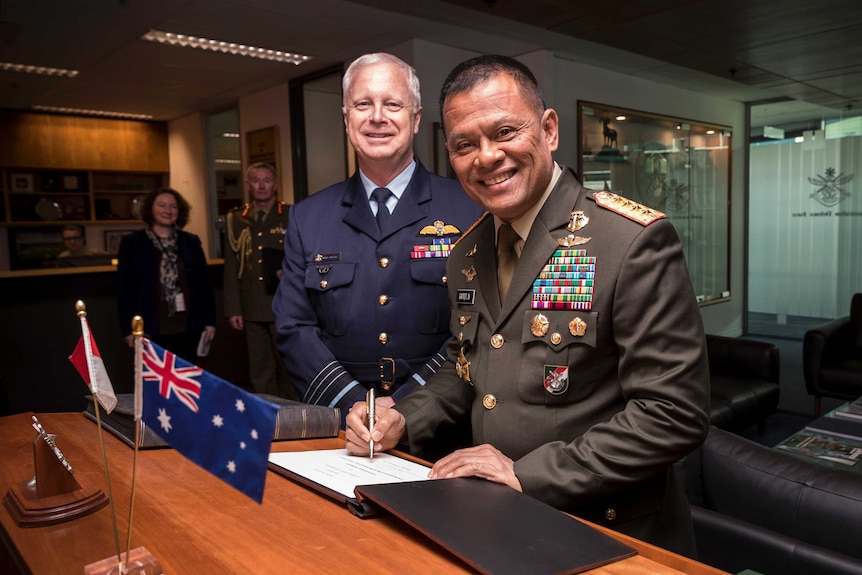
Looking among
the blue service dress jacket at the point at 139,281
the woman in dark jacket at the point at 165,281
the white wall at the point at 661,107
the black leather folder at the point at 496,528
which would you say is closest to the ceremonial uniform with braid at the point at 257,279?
the woman in dark jacket at the point at 165,281

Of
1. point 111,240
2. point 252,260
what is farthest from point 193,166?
point 252,260

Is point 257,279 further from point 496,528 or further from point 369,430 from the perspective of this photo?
point 496,528

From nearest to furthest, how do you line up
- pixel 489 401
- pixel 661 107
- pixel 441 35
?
pixel 489 401, pixel 441 35, pixel 661 107

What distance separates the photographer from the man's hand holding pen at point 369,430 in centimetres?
120

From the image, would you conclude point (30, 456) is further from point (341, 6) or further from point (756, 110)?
point (756, 110)

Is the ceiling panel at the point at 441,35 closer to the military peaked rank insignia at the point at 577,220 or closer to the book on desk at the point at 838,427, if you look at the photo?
the book on desk at the point at 838,427

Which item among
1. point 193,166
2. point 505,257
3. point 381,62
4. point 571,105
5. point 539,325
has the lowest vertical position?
point 539,325

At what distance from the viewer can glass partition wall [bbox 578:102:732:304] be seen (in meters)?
6.60

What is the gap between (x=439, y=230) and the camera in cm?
185

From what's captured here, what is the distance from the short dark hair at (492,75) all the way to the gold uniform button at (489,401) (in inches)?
20.3

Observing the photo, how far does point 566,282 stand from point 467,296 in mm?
244

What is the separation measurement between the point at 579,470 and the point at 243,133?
23.4 feet

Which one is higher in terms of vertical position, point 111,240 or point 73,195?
point 73,195

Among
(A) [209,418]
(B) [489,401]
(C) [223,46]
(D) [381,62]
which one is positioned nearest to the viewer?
(A) [209,418]
